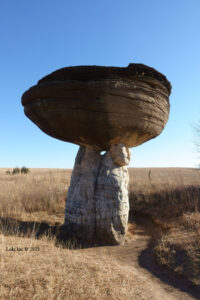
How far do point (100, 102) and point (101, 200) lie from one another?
1.90 m

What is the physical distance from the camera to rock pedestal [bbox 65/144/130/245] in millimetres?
3885

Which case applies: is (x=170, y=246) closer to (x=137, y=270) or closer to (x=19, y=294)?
(x=137, y=270)

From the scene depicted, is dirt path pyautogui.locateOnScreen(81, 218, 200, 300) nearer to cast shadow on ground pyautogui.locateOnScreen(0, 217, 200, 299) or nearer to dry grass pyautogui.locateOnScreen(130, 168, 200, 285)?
cast shadow on ground pyautogui.locateOnScreen(0, 217, 200, 299)

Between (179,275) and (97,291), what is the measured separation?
1.38m

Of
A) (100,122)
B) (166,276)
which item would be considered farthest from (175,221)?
(100,122)

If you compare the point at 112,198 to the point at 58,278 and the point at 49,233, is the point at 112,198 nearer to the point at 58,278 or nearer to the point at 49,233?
the point at 49,233

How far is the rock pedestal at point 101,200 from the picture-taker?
3885mm

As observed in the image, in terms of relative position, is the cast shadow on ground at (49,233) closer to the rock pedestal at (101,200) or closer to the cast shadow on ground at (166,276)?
the rock pedestal at (101,200)

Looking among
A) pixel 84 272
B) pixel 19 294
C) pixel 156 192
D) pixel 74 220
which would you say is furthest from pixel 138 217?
pixel 19 294

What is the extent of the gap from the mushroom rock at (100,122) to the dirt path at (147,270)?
1.08ft

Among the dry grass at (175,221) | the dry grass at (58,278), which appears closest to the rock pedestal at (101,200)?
the dry grass at (175,221)

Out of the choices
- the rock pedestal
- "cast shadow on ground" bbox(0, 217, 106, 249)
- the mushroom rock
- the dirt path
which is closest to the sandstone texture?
the mushroom rock

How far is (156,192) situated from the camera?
24.0 ft

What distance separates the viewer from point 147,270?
2.98 meters
